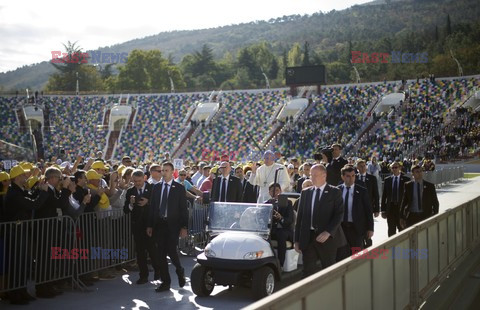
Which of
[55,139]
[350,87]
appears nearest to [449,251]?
[350,87]

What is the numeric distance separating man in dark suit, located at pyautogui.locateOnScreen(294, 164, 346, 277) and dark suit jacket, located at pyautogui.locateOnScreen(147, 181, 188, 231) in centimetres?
225

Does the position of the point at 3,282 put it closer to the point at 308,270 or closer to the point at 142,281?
the point at 142,281

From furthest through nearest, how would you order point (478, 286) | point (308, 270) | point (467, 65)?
point (467, 65), point (478, 286), point (308, 270)

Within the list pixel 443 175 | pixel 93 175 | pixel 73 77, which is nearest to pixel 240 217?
pixel 93 175

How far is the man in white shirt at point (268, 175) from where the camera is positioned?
1134cm

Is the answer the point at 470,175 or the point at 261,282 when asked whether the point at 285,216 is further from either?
the point at 470,175

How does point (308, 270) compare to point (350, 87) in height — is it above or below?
below

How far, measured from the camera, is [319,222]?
751cm

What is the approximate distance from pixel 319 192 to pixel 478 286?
10.7ft

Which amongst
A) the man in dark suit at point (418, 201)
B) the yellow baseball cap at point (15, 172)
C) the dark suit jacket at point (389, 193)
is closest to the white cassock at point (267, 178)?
the dark suit jacket at point (389, 193)

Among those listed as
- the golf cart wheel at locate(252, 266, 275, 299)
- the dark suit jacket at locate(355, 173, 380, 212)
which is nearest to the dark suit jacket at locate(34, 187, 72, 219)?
the golf cart wheel at locate(252, 266, 275, 299)

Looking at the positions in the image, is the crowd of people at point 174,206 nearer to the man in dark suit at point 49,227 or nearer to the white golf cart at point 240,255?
the man in dark suit at point 49,227

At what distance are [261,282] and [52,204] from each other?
11.2 feet

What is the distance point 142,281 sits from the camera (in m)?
9.79
